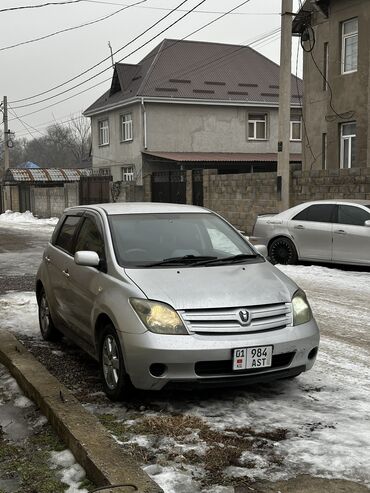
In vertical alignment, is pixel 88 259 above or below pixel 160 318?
above

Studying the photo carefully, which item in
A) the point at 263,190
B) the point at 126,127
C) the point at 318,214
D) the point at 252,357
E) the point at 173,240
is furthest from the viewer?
the point at 126,127

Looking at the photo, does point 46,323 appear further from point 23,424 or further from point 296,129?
point 296,129

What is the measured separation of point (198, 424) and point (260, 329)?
80 cm

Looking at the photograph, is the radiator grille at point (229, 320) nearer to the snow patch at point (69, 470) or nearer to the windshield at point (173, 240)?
the windshield at point (173, 240)

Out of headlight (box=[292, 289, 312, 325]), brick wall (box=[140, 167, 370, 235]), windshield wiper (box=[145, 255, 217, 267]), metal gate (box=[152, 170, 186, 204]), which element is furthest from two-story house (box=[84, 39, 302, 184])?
headlight (box=[292, 289, 312, 325])

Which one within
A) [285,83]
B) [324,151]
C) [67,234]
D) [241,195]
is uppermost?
[285,83]

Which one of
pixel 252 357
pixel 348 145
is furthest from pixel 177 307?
pixel 348 145

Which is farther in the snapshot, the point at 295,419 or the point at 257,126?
the point at 257,126

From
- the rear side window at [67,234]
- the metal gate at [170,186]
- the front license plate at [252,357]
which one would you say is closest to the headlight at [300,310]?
the front license plate at [252,357]

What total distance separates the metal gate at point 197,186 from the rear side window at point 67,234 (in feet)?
49.6

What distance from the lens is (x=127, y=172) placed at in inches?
1284

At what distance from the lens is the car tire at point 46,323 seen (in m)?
6.40

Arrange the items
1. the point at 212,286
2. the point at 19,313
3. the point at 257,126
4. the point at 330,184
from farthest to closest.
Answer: the point at 257,126 < the point at 330,184 < the point at 19,313 < the point at 212,286

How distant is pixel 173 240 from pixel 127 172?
2767cm
